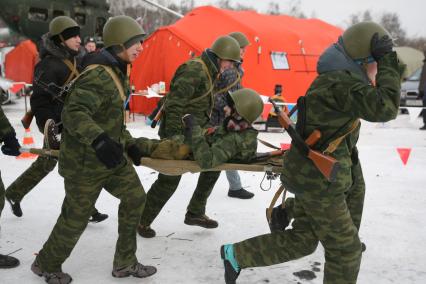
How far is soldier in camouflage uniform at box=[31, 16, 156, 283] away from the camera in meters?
2.86

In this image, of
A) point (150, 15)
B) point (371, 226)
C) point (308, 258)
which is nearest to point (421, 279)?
point (308, 258)

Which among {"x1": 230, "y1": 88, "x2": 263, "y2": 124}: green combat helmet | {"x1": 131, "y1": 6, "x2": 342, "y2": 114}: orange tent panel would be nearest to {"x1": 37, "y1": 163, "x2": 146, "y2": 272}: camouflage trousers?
{"x1": 230, "y1": 88, "x2": 263, "y2": 124}: green combat helmet

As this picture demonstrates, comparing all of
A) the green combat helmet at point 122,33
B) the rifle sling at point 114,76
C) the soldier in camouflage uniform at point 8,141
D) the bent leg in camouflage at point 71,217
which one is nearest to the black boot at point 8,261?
the soldier in camouflage uniform at point 8,141

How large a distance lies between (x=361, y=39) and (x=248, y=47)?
33.4ft

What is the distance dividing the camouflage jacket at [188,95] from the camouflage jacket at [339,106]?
54.1 inches

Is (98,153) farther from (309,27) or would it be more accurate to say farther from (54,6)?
(309,27)

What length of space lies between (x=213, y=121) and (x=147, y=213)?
1419mm

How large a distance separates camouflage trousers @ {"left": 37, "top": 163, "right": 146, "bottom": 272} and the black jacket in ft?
4.16

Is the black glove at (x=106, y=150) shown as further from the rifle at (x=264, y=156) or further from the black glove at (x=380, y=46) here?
the black glove at (x=380, y=46)

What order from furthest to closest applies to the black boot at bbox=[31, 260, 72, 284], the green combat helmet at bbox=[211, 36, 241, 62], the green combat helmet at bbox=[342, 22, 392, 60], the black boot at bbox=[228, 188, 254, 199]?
the black boot at bbox=[228, 188, 254, 199]
the green combat helmet at bbox=[211, 36, 241, 62]
the black boot at bbox=[31, 260, 72, 284]
the green combat helmet at bbox=[342, 22, 392, 60]

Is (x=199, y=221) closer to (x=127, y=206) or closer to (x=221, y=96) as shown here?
(x=127, y=206)

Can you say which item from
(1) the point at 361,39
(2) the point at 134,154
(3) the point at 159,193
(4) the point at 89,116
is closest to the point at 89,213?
(2) the point at 134,154

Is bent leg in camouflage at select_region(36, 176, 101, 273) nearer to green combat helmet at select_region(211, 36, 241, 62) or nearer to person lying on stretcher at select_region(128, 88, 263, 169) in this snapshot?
person lying on stretcher at select_region(128, 88, 263, 169)

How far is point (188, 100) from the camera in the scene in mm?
3932
